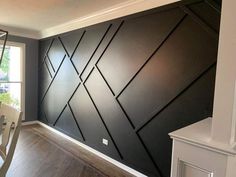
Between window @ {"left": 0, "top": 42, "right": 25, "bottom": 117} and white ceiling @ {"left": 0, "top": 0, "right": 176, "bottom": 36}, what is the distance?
824 mm

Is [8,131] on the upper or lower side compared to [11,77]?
lower

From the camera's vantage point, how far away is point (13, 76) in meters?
5.02

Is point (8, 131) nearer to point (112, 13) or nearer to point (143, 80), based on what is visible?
point (143, 80)

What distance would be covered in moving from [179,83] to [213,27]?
68 centimetres

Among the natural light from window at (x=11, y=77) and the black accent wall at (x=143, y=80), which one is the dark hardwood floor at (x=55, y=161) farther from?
the natural light from window at (x=11, y=77)

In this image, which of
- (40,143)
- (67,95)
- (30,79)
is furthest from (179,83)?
(30,79)

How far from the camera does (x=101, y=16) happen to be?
10.8ft

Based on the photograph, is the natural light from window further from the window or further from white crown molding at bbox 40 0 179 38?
white crown molding at bbox 40 0 179 38

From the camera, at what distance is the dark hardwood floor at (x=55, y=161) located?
9.05 feet

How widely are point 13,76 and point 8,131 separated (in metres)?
3.91

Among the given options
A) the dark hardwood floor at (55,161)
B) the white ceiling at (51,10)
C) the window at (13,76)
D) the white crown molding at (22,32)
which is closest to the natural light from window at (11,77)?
the window at (13,76)

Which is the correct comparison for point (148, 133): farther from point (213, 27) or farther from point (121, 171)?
point (213, 27)

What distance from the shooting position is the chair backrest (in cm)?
136

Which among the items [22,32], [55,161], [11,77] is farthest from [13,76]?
[55,161]
